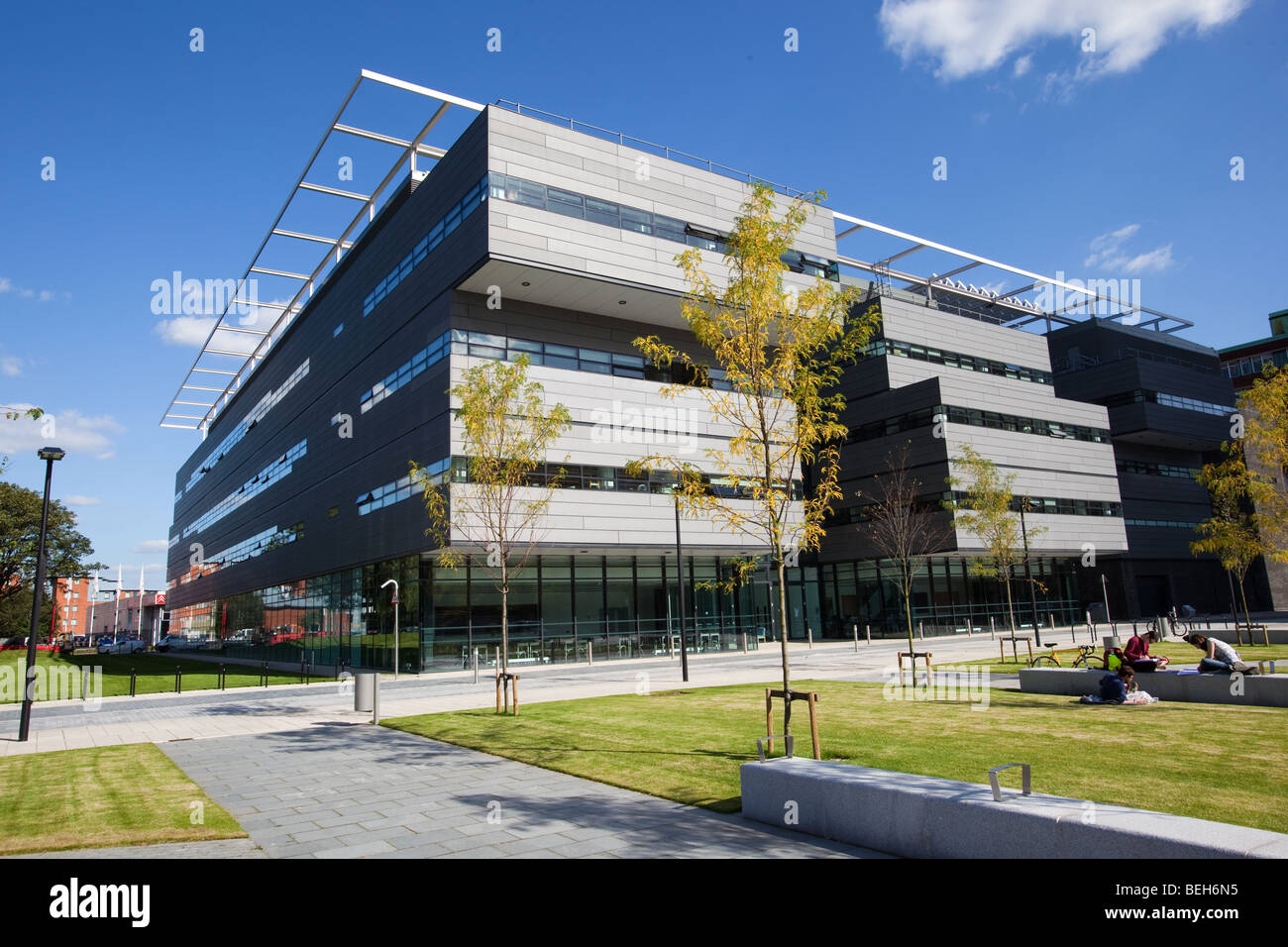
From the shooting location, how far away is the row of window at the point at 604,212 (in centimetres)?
3178

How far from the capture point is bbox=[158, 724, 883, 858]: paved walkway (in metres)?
6.67

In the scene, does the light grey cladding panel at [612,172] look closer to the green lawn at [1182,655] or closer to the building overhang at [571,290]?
the building overhang at [571,290]

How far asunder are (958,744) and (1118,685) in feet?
16.5

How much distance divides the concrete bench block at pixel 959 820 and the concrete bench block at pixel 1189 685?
9.40m

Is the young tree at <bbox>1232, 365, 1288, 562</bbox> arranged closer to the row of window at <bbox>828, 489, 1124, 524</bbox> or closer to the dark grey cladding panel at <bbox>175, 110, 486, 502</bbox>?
the row of window at <bbox>828, 489, 1124, 524</bbox>

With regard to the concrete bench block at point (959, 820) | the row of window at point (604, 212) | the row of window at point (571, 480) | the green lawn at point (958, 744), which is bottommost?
the green lawn at point (958, 744)

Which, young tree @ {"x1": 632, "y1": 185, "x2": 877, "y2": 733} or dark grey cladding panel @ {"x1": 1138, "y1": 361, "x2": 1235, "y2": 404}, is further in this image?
dark grey cladding panel @ {"x1": 1138, "y1": 361, "x2": 1235, "y2": 404}

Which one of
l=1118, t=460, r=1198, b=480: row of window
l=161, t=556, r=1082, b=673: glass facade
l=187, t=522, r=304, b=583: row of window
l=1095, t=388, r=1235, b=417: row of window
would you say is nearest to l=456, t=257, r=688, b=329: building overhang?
l=161, t=556, r=1082, b=673: glass facade

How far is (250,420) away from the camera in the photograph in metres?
66.6

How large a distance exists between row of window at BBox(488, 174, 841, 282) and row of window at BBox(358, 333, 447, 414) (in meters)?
6.51

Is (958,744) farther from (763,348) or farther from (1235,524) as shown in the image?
(1235,524)

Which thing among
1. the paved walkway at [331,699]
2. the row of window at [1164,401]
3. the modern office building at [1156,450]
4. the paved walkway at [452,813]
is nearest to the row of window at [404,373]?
the paved walkway at [331,699]

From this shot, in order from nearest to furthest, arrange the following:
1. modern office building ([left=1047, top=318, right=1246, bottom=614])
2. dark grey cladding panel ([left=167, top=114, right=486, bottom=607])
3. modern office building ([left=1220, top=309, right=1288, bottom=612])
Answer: dark grey cladding panel ([left=167, top=114, right=486, bottom=607])
modern office building ([left=1047, top=318, right=1246, bottom=614])
modern office building ([left=1220, top=309, right=1288, bottom=612])

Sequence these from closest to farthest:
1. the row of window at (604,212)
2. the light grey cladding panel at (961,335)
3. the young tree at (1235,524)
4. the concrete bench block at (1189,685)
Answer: the concrete bench block at (1189,685)
the young tree at (1235,524)
the row of window at (604,212)
the light grey cladding panel at (961,335)
